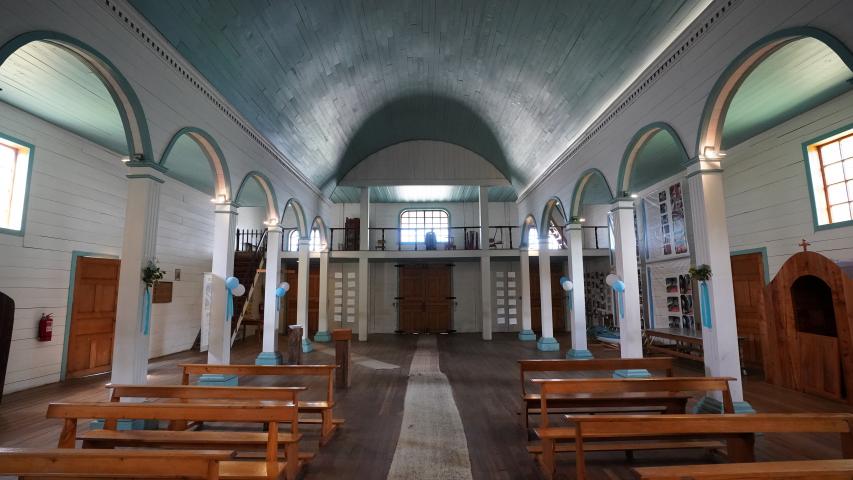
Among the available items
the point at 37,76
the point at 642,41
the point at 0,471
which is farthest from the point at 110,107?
the point at 642,41

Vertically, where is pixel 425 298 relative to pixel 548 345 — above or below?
above

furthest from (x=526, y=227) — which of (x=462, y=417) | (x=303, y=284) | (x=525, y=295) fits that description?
(x=462, y=417)

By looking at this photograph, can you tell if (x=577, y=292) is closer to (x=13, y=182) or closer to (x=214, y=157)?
(x=214, y=157)

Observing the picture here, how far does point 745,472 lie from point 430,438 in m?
2.67

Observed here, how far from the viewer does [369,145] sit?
36.2 ft

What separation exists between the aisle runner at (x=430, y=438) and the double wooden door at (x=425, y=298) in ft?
22.8

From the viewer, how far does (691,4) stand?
4.30m

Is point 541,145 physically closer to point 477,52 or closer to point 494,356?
point 477,52

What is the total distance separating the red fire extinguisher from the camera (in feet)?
19.8

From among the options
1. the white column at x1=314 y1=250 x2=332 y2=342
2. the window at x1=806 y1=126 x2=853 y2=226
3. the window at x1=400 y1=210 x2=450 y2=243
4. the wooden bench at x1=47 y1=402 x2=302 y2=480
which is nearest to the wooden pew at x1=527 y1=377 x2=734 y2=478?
the wooden bench at x1=47 y1=402 x2=302 y2=480

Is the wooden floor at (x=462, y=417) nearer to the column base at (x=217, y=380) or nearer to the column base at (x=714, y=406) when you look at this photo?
the column base at (x=714, y=406)

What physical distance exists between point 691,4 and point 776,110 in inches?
119

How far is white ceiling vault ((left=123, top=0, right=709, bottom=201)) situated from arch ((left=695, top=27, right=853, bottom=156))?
93cm

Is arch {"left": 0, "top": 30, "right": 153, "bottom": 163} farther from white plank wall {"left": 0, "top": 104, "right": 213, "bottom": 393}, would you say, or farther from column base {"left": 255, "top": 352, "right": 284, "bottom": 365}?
column base {"left": 255, "top": 352, "right": 284, "bottom": 365}
